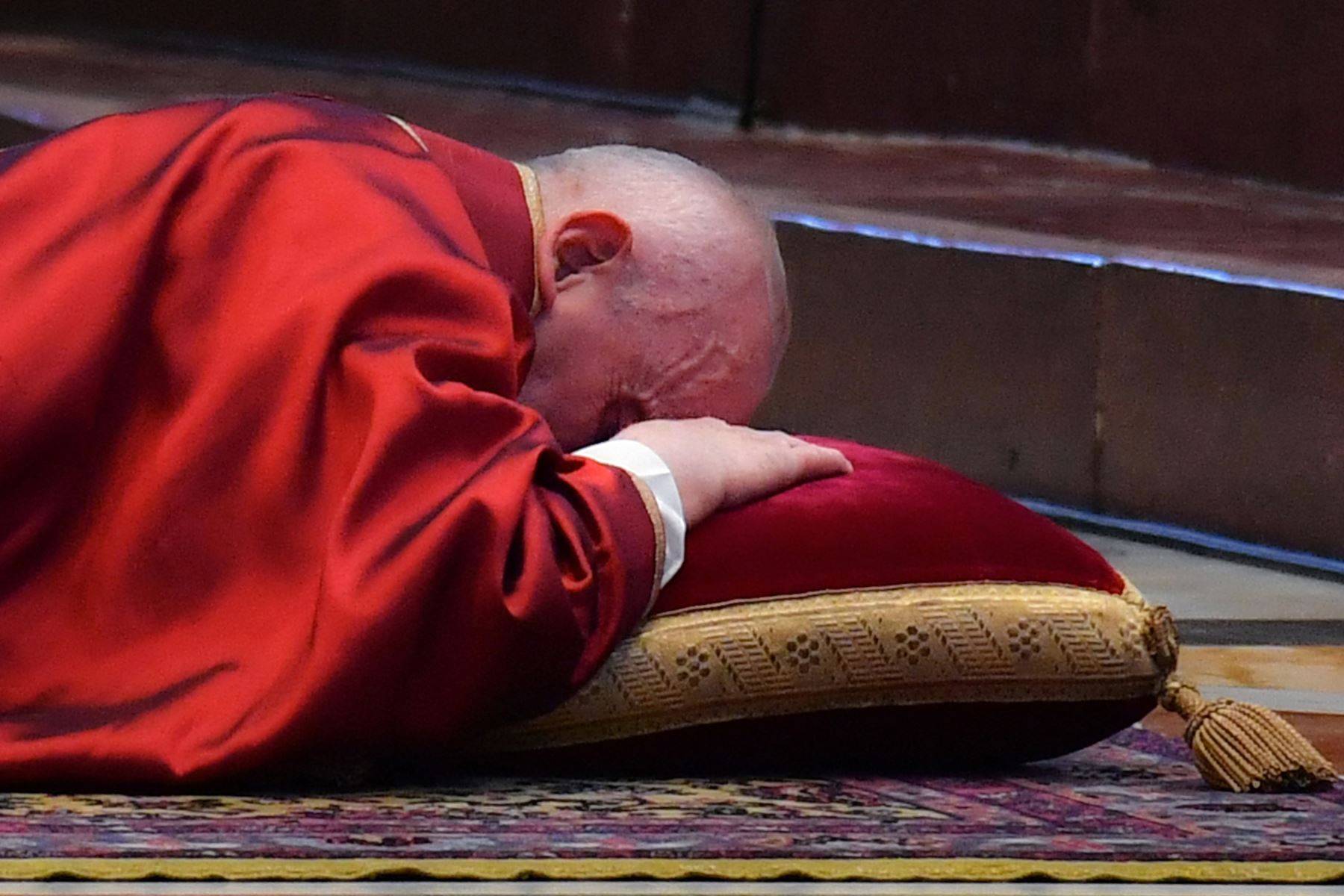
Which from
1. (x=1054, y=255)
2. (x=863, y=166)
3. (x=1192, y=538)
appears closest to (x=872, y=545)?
(x=1192, y=538)

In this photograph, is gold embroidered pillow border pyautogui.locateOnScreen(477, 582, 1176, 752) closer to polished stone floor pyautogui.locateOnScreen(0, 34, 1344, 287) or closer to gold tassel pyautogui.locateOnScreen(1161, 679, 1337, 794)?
gold tassel pyautogui.locateOnScreen(1161, 679, 1337, 794)

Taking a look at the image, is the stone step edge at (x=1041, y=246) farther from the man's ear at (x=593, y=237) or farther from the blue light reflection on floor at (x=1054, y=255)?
the man's ear at (x=593, y=237)

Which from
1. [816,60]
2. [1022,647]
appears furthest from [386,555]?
[816,60]

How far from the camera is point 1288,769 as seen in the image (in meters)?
2.11

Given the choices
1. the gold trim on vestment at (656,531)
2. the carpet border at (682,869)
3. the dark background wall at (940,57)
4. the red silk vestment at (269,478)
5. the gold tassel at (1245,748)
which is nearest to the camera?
the carpet border at (682,869)

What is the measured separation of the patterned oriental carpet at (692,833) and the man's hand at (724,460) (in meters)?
0.23

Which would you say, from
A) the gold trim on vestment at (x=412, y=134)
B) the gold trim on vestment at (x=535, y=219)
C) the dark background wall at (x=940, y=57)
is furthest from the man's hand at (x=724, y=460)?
the dark background wall at (x=940, y=57)

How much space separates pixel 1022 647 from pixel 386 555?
1.78 feet

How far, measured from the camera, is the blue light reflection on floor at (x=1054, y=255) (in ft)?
11.8

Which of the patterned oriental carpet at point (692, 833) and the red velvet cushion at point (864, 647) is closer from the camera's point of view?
the patterned oriental carpet at point (692, 833)

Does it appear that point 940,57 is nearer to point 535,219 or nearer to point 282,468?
point 535,219

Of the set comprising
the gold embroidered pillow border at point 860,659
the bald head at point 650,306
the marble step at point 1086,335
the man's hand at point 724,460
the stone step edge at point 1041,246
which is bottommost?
the marble step at point 1086,335

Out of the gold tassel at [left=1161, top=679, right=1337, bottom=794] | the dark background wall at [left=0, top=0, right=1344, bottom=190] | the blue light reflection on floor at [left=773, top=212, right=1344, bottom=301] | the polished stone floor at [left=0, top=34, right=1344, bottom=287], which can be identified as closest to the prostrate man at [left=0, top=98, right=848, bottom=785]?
the gold tassel at [left=1161, top=679, right=1337, bottom=794]

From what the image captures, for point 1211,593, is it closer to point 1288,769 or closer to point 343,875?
point 1288,769
